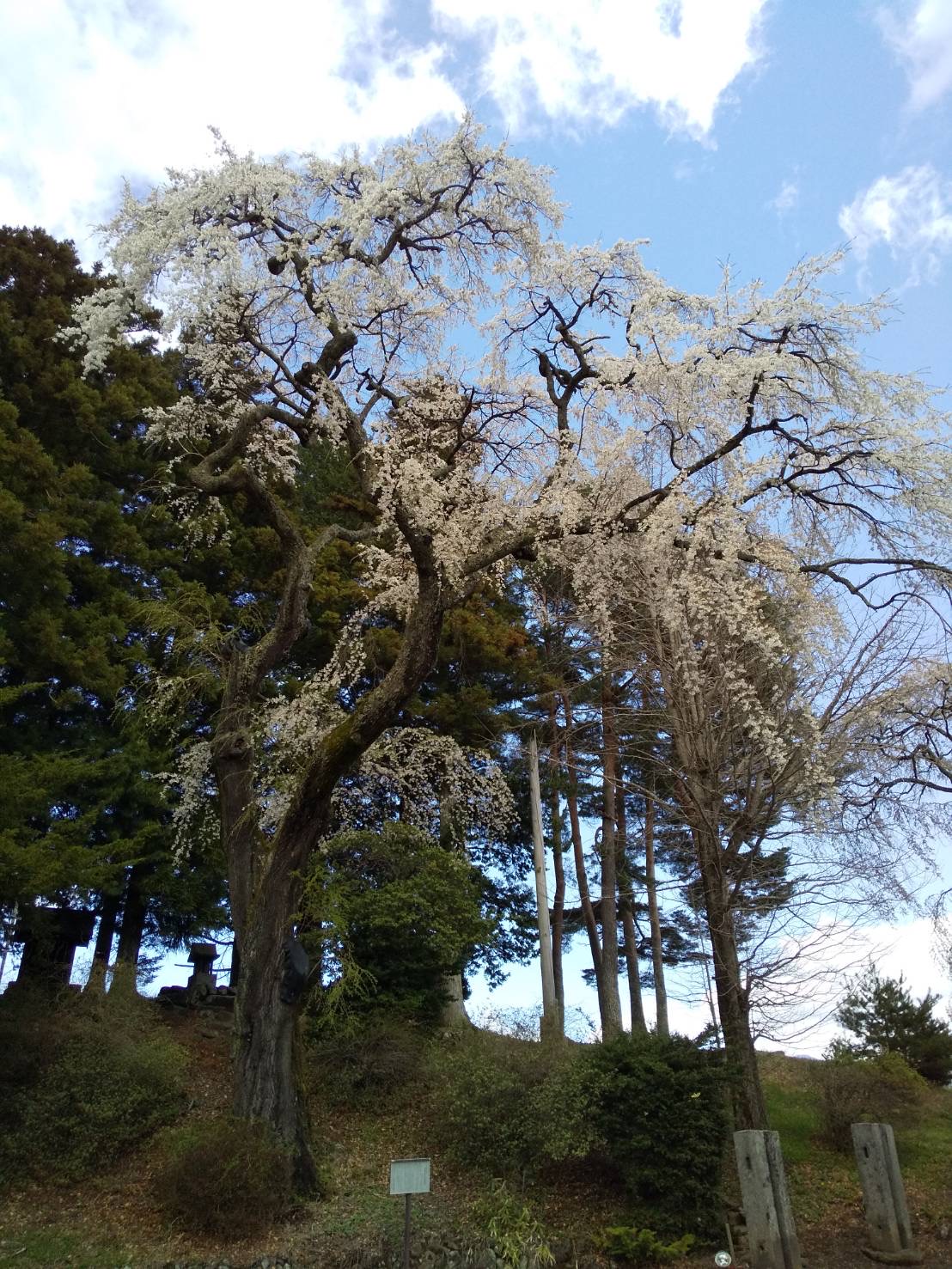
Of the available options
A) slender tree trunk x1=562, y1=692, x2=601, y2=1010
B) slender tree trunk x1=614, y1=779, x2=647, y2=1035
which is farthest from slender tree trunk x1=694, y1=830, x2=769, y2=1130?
slender tree trunk x1=614, y1=779, x2=647, y2=1035

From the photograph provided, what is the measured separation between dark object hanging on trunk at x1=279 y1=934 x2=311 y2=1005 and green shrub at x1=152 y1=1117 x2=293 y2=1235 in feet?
3.49

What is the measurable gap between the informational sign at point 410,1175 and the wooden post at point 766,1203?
10.5 ft

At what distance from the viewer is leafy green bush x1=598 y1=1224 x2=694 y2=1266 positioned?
26.3ft

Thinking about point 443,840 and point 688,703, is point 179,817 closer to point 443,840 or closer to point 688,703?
point 443,840

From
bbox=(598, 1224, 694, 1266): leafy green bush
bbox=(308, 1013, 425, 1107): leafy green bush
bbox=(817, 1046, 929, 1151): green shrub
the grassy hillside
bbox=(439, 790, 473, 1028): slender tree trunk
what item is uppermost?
bbox=(439, 790, 473, 1028): slender tree trunk

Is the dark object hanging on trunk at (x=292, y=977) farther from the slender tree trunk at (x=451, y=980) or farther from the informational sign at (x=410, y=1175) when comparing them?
the slender tree trunk at (x=451, y=980)

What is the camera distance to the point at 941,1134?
38.8 feet

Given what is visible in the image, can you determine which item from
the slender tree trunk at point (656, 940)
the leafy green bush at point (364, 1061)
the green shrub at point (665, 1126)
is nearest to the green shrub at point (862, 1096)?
the green shrub at point (665, 1126)

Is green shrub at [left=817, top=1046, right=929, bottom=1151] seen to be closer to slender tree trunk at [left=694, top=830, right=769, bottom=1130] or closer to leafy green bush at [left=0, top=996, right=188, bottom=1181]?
slender tree trunk at [left=694, top=830, right=769, bottom=1130]

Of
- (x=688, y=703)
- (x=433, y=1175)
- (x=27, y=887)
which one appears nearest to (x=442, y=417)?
(x=688, y=703)

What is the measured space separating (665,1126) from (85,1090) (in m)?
6.27

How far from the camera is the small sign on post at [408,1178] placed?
6395mm

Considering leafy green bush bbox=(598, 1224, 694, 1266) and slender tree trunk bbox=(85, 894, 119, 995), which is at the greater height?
slender tree trunk bbox=(85, 894, 119, 995)

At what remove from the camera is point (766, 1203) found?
7820 millimetres
